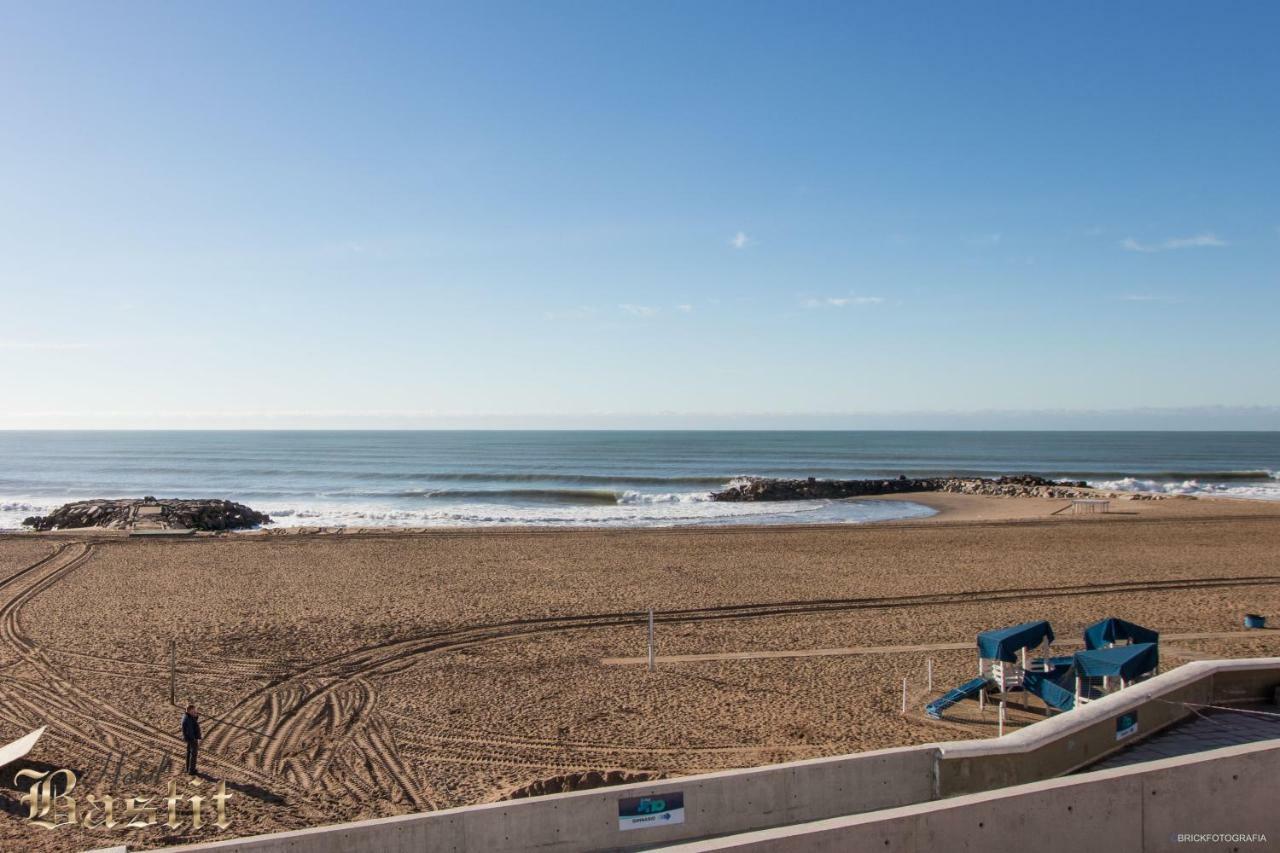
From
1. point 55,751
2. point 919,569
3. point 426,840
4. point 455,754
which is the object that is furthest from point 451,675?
point 919,569

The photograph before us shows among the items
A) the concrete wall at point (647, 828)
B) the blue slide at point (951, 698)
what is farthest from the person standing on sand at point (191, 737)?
the blue slide at point (951, 698)

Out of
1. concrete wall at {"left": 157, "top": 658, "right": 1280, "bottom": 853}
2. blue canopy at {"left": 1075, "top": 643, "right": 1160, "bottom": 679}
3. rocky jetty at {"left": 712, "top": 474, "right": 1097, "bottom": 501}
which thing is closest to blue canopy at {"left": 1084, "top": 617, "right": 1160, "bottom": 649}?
blue canopy at {"left": 1075, "top": 643, "right": 1160, "bottom": 679}

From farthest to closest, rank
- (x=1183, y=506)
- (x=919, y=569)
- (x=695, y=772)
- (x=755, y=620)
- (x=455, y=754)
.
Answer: (x=1183, y=506), (x=919, y=569), (x=755, y=620), (x=455, y=754), (x=695, y=772)

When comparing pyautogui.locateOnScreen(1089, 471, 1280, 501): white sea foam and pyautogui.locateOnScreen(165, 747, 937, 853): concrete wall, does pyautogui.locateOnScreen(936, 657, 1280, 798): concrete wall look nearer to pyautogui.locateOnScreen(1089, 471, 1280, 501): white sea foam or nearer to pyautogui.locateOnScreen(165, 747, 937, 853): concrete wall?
pyautogui.locateOnScreen(165, 747, 937, 853): concrete wall

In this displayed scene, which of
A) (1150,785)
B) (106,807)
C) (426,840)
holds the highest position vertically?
(1150,785)

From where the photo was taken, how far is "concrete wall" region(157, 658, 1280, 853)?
19.4 ft

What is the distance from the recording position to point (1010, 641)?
1173 centimetres

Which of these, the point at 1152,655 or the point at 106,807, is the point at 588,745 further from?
the point at 1152,655

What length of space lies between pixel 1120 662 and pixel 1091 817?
571 centimetres

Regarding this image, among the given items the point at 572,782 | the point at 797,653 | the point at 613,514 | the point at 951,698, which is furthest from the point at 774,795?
the point at 613,514

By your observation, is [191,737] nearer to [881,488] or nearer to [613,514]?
[613,514]

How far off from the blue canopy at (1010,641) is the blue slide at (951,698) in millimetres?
444

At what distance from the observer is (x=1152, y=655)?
427 inches

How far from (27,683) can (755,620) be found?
13.0 m
